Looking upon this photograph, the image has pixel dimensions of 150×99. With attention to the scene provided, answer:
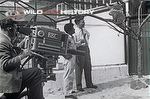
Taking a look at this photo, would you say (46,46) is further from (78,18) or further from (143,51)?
(143,51)

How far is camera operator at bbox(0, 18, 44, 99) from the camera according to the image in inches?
103

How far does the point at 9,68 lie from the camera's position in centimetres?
261

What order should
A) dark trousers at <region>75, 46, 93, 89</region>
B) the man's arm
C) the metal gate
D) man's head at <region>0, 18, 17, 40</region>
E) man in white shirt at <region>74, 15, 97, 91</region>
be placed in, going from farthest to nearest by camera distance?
the metal gate, dark trousers at <region>75, 46, 93, 89</region>, man in white shirt at <region>74, 15, 97, 91</region>, man's head at <region>0, 18, 17, 40</region>, the man's arm

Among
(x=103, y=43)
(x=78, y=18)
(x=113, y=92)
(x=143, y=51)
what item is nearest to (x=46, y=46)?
(x=78, y=18)

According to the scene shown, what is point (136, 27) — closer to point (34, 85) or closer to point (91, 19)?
point (91, 19)

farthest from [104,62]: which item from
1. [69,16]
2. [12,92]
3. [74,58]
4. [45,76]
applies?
[12,92]

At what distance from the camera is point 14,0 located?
3350 millimetres

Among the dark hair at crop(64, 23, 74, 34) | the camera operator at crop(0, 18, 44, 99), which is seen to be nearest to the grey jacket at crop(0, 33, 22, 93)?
the camera operator at crop(0, 18, 44, 99)

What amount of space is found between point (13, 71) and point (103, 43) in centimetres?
161

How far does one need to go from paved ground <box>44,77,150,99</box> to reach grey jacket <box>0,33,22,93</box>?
3.65 ft

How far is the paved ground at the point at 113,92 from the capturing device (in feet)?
13.0

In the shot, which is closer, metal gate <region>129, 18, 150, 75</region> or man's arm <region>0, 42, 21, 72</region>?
man's arm <region>0, 42, 21, 72</region>

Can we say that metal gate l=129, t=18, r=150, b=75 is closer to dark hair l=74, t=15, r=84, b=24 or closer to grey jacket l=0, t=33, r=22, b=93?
dark hair l=74, t=15, r=84, b=24

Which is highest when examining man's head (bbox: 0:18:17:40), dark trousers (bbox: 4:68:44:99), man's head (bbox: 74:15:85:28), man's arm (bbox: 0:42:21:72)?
man's head (bbox: 74:15:85:28)
